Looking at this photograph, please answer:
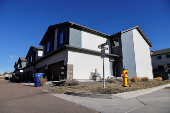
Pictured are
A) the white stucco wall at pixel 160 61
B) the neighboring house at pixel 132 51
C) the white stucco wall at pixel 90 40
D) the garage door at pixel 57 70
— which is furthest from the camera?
Answer: the white stucco wall at pixel 160 61

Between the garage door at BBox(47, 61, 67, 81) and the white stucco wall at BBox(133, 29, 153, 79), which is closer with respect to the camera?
the garage door at BBox(47, 61, 67, 81)

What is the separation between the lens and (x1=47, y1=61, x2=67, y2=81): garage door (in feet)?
41.3

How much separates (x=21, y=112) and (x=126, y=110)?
3.34 metres

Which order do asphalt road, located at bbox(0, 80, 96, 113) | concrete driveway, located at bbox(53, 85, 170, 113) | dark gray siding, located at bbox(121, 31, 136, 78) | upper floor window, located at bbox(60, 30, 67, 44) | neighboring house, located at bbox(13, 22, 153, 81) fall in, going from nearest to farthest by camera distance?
concrete driveway, located at bbox(53, 85, 170, 113) → asphalt road, located at bbox(0, 80, 96, 113) → neighboring house, located at bbox(13, 22, 153, 81) → upper floor window, located at bbox(60, 30, 67, 44) → dark gray siding, located at bbox(121, 31, 136, 78)

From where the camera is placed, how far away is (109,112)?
11.5ft

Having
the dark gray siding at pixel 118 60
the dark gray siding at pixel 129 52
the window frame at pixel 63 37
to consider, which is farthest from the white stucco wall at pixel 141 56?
the window frame at pixel 63 37

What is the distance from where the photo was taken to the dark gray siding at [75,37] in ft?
45.4

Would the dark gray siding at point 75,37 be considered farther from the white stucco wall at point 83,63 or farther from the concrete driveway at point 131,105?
the concrete driveway at point 131,105

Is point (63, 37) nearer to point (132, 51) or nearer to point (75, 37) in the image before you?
point (75, 37)

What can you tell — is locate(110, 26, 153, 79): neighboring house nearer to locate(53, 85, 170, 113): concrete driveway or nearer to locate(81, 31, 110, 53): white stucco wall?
locate(81, 31, 110, 53): white stucco wall

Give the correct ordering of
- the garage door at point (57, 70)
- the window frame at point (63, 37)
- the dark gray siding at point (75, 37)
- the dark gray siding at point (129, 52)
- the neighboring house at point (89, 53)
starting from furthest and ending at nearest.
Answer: the dark gray siding at point (129, 52)
the window frame at point (63, 37)
the dark gray siding at point (75, 37)
the neighboring house at point (89, 53)
the garage door at point (57, 70)

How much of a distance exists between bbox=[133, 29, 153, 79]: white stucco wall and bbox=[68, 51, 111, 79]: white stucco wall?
590 centimetres

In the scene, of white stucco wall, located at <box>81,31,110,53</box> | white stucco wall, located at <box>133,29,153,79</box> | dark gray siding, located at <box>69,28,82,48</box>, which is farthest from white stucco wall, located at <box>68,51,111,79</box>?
white stucco wall, located at <box>133,29,153,79</box>

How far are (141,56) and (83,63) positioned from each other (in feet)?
32.2
